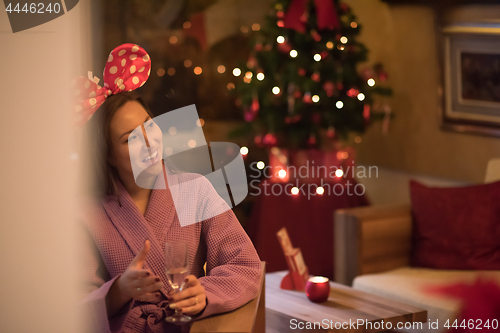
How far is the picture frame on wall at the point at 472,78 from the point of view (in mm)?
2627

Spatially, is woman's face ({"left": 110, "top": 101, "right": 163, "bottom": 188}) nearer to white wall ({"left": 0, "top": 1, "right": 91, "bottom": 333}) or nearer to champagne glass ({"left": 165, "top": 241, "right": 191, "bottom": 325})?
champagne glass ({"left": 165, "top": 241, "right": 191, "bottom": 325})

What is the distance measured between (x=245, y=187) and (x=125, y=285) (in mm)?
400

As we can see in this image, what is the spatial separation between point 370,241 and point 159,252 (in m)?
1.24

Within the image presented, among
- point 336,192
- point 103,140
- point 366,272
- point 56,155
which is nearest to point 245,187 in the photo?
point 103,140

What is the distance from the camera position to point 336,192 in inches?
111

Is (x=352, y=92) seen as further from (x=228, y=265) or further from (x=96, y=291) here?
(x=96, y=291)

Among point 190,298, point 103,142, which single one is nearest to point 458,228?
point 190,298

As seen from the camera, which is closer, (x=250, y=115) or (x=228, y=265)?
(x=228, y=265)

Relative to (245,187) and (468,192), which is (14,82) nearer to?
(245,187)

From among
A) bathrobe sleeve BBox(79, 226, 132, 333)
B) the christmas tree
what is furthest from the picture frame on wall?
bathrobe sleeve BBox(79, 226, 132, 333)

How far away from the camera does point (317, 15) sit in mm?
2697

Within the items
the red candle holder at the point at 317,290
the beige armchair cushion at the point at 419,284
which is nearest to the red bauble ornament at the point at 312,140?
the beige armchair cushion at the point at 419,284

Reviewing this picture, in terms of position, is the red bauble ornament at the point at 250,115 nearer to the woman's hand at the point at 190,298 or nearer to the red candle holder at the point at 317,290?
the red candle holder at the point at 317,290

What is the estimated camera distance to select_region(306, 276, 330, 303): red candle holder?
168cm
